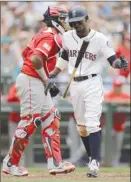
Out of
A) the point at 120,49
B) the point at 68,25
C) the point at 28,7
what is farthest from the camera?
the point at 28,7

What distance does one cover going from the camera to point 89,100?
859cm

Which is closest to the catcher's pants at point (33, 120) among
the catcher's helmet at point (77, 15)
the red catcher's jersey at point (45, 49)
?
the red catcher's jersey at point (45, 49)

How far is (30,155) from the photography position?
13961 mm

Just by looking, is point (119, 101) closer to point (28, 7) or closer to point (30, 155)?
point (30, 155)

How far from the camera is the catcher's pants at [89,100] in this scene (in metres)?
8.52

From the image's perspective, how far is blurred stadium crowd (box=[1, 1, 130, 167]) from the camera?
14.0 meters

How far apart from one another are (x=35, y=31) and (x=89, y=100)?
7.04 meters

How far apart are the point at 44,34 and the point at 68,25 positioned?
49cm

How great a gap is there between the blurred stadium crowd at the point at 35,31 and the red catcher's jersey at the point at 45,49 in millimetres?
4520

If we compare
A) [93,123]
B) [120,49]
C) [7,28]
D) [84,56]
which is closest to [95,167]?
[93,123]

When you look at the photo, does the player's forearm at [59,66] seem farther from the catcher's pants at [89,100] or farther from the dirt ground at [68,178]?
the dirt ground at [68,178]

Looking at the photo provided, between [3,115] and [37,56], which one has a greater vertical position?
[37,56]

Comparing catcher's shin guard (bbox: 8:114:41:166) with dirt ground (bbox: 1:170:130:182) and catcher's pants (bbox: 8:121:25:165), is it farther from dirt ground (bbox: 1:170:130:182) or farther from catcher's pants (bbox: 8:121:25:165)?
catcher's pants (bbox: 8:121:25:165)

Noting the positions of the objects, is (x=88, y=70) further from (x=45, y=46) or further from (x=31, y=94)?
(x=31, y=94)
